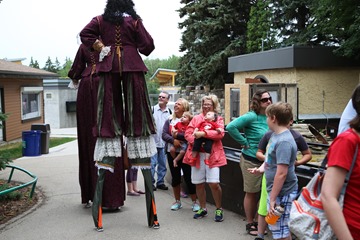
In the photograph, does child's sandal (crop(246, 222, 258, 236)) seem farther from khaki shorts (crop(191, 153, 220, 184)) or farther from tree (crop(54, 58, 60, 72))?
tree (crop(54, 58, 60, 72))

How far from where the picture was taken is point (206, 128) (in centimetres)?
571

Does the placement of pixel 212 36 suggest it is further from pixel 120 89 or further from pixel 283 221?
pixel 283 221

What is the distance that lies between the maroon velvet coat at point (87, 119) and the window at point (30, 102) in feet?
53.3

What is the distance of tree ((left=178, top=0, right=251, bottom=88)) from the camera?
24.8 m

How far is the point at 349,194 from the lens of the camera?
7.45 ft

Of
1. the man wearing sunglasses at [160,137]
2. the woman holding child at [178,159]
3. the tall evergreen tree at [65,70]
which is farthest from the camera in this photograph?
the tall evergreen tree at [65,70]

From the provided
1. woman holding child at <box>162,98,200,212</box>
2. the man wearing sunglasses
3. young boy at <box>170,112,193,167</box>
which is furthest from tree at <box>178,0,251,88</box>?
young boy at <box>170,112,193,167</box>

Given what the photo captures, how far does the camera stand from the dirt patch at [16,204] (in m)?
6.41

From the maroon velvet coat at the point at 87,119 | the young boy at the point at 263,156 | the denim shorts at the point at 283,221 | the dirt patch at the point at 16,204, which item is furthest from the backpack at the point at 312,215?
the dirt patch at the point at 16,204

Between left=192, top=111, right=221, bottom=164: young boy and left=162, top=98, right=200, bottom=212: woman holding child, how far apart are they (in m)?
0.84

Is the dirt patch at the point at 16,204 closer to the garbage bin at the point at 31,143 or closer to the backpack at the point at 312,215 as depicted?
the backpack at the point at 312,215

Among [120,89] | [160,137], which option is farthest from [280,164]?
[160,137]

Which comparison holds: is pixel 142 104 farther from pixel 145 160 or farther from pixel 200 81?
pixel 200 81

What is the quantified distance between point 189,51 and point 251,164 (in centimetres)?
2254
